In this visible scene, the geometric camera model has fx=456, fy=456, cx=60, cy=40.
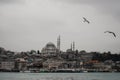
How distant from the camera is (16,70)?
135 meters

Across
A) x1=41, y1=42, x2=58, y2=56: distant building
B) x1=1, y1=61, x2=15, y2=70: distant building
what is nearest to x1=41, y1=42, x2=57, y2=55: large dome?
x1=41, y1=42, x2=58, y2=56: distant building

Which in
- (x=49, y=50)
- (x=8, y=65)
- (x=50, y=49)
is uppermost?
(x=50, y=49)

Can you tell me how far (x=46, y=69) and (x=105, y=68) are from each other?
2168cm

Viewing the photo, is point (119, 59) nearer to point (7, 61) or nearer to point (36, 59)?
point (36, 59)

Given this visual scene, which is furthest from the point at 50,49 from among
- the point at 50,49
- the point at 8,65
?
the point at 8,65

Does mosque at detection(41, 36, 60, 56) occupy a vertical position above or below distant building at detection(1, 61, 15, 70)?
above

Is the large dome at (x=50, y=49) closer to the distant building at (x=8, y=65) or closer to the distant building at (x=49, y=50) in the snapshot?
the distant building at (x=49, y=50)

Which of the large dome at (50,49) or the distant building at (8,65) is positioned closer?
the distant building at (8,65)

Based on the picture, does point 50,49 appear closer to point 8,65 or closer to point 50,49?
point 50,49

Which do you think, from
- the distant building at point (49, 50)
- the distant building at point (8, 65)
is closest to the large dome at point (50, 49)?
the distant building at point (49, 50)

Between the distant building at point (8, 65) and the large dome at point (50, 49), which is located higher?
the large dome at point (50, 49)

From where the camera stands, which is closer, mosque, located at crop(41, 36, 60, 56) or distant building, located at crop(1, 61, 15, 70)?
distant building, located at crop(1, 61, 15, 70)

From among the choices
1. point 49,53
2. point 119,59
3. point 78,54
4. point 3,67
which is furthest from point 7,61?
point 119,59

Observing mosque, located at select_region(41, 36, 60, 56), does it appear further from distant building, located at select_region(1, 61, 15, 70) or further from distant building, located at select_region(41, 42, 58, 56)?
distant building, located at select_region(1, 61, 15, 70)
